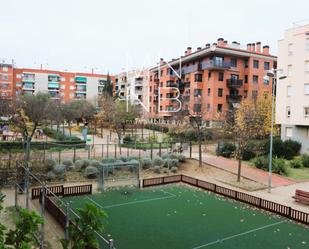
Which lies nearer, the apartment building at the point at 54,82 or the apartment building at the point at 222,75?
the apartment building at the point at 222,75

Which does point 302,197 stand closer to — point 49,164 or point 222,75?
point 49,164

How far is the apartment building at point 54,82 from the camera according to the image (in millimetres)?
85519

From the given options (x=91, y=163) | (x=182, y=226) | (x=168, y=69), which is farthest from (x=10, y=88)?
(x=182, y=226)

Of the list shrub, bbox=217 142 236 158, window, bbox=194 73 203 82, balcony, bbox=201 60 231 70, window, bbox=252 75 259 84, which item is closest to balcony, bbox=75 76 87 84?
window, bbox=194 73 203 82

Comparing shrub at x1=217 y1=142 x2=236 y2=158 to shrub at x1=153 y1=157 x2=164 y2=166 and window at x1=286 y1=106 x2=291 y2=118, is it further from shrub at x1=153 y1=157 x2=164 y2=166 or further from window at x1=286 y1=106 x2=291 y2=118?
window at x1=286 y1=106 x2=291 y2=118

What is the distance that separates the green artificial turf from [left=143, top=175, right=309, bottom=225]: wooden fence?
0.40 meters

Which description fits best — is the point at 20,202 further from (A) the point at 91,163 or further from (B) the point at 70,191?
(A) the point at 91,163

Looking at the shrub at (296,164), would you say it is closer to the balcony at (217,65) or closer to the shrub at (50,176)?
the shrub at (50,176)

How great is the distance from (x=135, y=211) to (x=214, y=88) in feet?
117

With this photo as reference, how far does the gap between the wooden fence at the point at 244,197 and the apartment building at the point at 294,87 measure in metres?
17.3

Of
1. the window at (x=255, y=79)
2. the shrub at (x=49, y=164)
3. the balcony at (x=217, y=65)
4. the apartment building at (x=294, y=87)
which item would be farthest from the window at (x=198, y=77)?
the shrub at (x=49, y=164)

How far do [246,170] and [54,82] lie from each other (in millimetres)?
78197

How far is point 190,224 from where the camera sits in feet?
42.0

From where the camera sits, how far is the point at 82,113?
5097cm
